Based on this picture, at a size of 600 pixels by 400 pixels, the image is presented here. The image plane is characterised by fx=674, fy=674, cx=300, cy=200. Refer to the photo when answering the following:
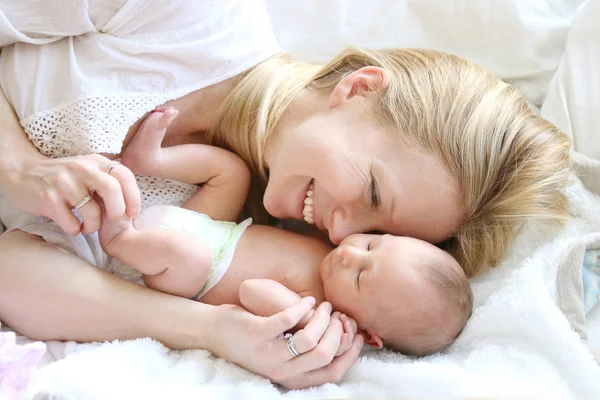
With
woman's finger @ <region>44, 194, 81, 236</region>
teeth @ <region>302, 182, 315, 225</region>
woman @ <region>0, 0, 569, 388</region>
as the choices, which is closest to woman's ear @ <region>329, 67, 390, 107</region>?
woman @ <region>0, 0, 569, 388</region>

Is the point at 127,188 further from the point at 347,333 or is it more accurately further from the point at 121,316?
the point at 347,333

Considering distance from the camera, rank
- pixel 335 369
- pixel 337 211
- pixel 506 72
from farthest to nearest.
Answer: pixel 506 72, pixel 337 211, pixel 335 369

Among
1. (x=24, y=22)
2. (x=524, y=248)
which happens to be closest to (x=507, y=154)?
(x=524, y=248)

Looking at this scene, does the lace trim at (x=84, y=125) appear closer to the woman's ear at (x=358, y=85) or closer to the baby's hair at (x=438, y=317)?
the woman's ear at (x=358, y=85)

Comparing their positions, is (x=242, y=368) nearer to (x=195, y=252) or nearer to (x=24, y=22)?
(x=195, y=252)

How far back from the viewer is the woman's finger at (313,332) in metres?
1.00

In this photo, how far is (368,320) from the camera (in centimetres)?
110

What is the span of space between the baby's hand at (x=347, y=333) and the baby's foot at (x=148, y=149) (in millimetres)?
432

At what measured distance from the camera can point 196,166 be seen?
1257mm

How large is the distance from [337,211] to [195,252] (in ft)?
0.86

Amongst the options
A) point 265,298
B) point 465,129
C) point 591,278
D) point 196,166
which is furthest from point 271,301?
point 591,278

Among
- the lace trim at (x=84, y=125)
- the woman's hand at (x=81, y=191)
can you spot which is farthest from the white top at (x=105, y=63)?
the woman's hand at (x=81, y=191)

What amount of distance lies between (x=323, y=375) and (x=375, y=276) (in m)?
0.18

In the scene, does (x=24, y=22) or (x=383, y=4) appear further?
(x=383, y=4)
